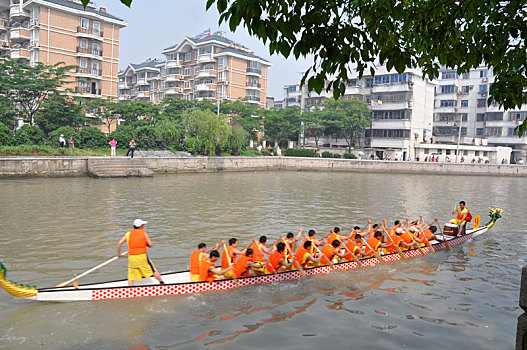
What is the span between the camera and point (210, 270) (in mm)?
8461

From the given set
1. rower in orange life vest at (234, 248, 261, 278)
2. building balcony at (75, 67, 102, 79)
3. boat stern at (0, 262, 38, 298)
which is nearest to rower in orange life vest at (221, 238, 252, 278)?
rower in orange life vest at (234, 248, 261, 278)

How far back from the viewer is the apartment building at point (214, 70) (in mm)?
57562

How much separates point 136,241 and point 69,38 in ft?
134

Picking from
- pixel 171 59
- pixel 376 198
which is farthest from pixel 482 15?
pixel 171 59

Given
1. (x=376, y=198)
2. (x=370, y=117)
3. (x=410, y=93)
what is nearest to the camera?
(x=376, y=198)

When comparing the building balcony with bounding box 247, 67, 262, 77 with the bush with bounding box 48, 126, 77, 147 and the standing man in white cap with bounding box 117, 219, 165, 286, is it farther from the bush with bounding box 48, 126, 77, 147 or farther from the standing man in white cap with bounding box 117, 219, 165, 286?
the standing man in white cap with bounding box 117, 219, 165, 286

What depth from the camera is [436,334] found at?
7.17 meters

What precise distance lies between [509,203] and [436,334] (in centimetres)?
2007

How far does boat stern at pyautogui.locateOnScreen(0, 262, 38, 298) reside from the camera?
7117 millimetres

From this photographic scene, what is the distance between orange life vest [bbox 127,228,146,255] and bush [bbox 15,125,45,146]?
994 inches

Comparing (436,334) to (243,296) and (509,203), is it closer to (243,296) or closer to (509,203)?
(243,296)

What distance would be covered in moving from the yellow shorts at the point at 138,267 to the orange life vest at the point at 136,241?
0.33 ft

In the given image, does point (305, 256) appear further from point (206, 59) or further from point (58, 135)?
point (206, 59)

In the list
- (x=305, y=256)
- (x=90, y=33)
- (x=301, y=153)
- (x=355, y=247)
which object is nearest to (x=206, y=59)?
(x=90, y=33)
